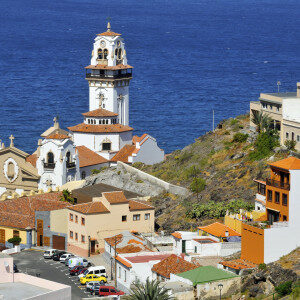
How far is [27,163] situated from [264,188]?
1362 inches

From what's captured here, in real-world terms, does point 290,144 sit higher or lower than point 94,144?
higher

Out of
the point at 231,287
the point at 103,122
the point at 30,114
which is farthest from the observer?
the point at 30,114

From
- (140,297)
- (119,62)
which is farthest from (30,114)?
(140,297)

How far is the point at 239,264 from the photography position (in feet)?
207

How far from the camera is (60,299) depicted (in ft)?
A: 157

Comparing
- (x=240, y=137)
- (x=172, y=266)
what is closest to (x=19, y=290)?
(x=172, y=266)

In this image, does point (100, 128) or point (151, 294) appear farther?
point (100, 128)

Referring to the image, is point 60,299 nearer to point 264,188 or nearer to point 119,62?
point 264,188

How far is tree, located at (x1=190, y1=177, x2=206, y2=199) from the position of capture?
3415 inches

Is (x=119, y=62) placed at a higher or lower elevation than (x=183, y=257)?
higher

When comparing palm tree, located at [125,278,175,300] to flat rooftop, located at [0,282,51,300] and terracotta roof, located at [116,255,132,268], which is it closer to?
flat rooftop, located at [0,282,51,300]

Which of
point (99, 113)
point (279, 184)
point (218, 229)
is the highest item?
point (99, 113)

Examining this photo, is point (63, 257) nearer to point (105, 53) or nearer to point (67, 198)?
point (67, 198)

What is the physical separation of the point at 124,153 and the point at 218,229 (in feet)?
125
